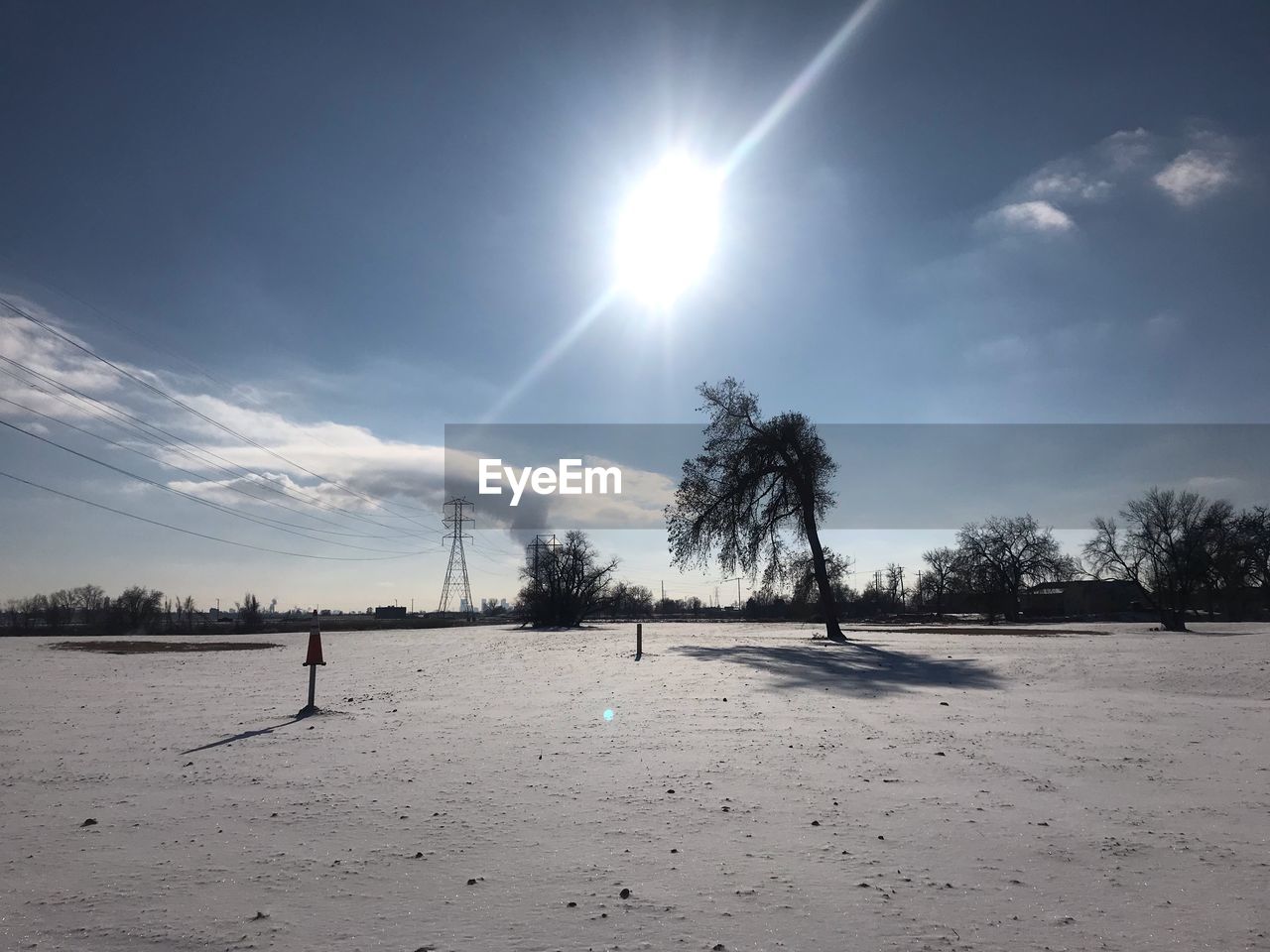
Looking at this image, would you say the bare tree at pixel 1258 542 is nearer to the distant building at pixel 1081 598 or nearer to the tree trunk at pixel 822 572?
the distant building at pixel 1081 598

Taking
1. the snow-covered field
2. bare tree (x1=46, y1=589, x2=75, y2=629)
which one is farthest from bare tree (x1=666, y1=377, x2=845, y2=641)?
bare tree (x1=46, y1=589, x2=75, y2=629)

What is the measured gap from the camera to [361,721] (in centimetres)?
959

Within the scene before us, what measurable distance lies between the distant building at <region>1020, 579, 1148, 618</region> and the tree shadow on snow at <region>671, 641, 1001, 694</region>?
273 ft

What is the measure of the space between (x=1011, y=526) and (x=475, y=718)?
82736 mm

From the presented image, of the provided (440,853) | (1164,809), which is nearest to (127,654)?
(440,853)

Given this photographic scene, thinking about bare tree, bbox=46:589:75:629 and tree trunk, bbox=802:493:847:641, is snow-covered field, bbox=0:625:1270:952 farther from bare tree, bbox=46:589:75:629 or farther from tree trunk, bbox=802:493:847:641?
bare tree, bbox=46:589:75:629

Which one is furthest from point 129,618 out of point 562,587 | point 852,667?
point 852,667

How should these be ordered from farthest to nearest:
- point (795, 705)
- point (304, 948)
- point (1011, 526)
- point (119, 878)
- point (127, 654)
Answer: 1. point (1011, 526)
2. point (127, 654)
3. point (795, 705)
4. point (119, 878)
5. point (304, 948)

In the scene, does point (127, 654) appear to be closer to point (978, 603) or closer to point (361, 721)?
point (361, 721)

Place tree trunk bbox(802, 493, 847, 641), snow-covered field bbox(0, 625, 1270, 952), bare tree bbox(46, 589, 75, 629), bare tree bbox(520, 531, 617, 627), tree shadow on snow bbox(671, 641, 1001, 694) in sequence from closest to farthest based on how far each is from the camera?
1. snow-covered field bbox(0, 625, 1270, 952)
2. tree shadow on snow bbox(671, 641, 1001, 694)
3. tree trunk bbox(802, 493, 847, 641)
4. bare tree bbox(520, 531, 617, 627)
5. bare tree bbox(46, 589, 75, 629)

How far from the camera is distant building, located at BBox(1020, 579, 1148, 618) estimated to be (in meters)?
93.2

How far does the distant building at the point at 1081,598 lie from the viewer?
93.2m

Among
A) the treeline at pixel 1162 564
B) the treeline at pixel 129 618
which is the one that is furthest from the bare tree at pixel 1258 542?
the treeline at pixel 129 618

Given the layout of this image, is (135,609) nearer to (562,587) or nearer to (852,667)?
(562,587)
